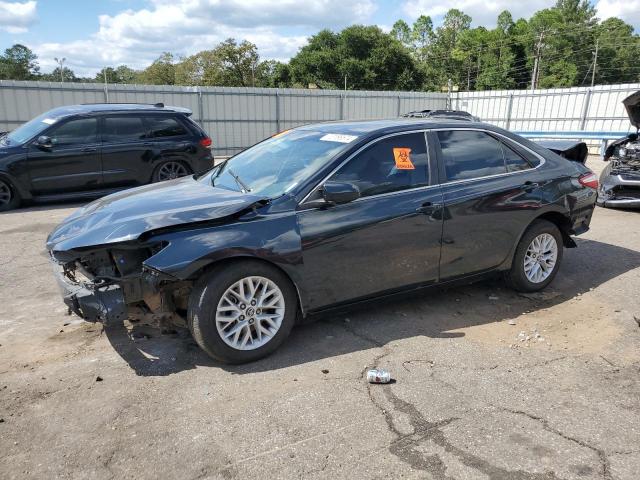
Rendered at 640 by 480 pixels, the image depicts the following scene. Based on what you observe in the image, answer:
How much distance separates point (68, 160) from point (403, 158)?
7064mm

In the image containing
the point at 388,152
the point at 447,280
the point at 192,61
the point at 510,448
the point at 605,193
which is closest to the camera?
the point at 510,448

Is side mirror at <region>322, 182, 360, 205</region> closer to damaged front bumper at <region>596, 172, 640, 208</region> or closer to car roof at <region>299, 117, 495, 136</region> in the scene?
car roof at <region>299, 117, 495, 136</region>

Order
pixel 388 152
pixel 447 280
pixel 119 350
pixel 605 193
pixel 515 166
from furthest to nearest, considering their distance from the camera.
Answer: pixel 605 193, pixel 515 166, pixel 447 280, pixel 388 152, pixel 119 350

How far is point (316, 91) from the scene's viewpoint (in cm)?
2081

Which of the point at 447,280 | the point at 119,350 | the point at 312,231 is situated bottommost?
the point at 119,350

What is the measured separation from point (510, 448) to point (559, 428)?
40cm

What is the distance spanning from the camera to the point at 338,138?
4324 mm

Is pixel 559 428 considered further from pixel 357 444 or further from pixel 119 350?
pixel 119 350

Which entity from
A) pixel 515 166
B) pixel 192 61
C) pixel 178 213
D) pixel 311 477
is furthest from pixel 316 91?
pixel 192 61

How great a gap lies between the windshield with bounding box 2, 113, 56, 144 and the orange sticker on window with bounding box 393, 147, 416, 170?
23.9 ft

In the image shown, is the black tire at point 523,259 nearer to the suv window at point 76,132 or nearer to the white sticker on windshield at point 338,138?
the white sticker on windshield at point 338,138

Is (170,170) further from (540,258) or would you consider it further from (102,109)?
(540,258)

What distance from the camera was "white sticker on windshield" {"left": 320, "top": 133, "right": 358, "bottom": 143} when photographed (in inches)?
166

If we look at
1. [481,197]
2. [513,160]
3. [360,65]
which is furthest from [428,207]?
[360,65]
